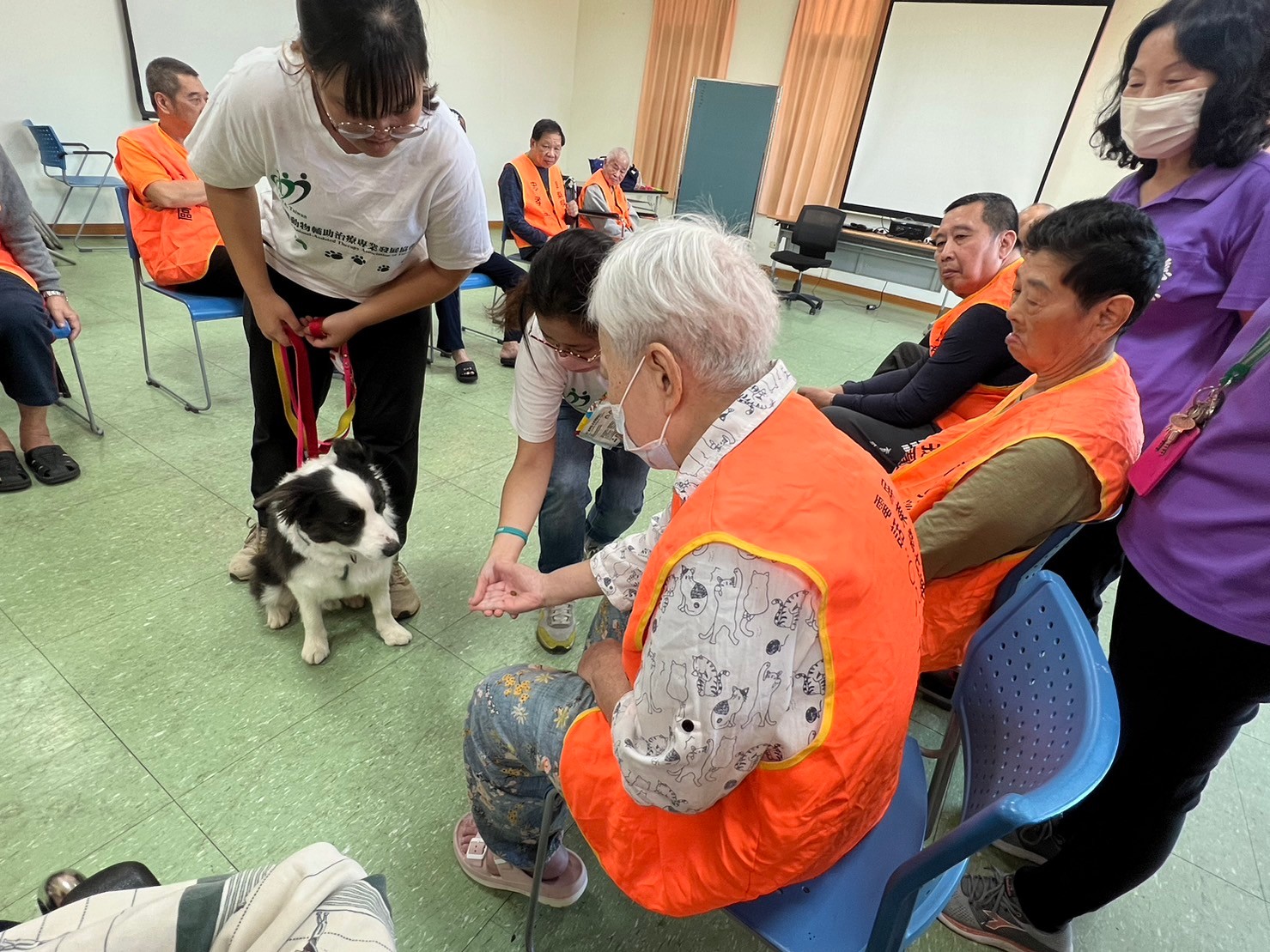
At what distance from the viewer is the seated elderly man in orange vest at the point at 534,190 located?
16.1ft

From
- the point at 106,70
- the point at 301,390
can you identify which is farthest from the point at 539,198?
the point at 301,390

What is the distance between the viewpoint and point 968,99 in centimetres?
689

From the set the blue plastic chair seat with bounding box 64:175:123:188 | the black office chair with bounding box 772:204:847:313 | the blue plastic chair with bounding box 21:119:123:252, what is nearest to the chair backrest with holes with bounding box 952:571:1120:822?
the blue plastic chair with bounding box 21:119:123:252

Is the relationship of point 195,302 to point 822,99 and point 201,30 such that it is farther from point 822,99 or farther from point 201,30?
point 822,99

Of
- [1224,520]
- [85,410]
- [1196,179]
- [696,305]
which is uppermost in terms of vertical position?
[1196,179]

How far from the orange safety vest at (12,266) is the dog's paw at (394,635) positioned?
1.96m

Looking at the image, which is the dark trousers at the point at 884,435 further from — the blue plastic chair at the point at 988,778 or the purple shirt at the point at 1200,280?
the blue plastic chair at the point at 988,778

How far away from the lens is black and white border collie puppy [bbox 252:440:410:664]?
1651 millimetres

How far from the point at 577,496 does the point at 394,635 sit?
2.35 feet

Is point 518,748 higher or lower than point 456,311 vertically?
higher

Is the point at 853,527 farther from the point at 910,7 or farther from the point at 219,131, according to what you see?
the point at 910,7

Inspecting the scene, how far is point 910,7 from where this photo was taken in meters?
6.91

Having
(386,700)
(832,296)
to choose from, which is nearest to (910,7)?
(832,296)

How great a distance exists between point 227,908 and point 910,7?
8.90 m
